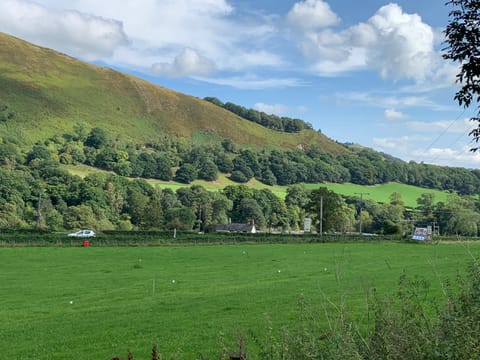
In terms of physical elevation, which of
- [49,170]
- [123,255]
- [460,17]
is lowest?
[123,255]

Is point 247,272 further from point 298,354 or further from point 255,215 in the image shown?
point 255,215

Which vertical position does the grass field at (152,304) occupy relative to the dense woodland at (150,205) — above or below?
below

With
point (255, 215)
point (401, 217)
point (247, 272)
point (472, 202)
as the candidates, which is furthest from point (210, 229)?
point (247, 272)

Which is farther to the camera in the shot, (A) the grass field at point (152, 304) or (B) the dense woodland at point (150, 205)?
(B) the dense woodland at point (150, 205)

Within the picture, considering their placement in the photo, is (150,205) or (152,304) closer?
(152,304)

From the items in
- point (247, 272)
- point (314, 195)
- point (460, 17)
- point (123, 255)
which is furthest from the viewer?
point (314, 195)

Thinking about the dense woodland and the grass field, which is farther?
the dense woodland

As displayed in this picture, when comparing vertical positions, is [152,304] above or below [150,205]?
below

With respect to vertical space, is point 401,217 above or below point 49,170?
below

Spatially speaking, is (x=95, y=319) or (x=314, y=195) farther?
(x=314, y=195)

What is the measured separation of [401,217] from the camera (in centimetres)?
15625

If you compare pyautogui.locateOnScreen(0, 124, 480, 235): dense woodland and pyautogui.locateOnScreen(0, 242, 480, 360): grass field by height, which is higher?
pyautogui.locateOnScreen(0, 124, 480, 235): dense woodland

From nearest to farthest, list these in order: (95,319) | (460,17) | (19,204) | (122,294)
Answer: (460,17) < (95,319) < (122,294) < (19,204)

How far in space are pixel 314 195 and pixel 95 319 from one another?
347 feet
